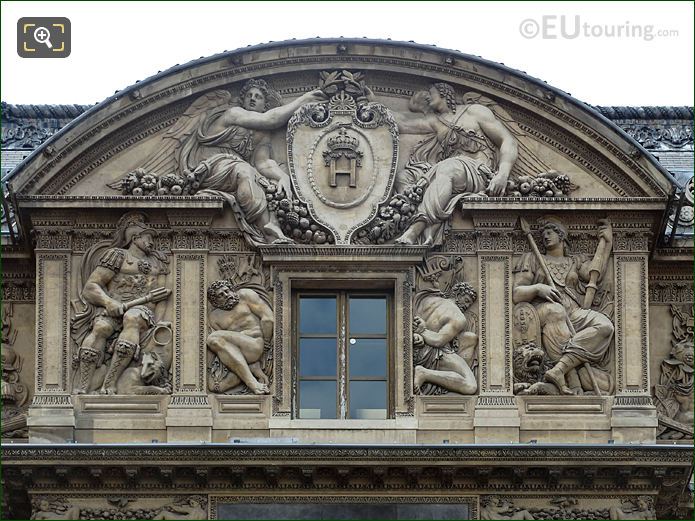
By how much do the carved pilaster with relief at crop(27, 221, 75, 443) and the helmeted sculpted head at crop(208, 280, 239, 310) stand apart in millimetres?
2012

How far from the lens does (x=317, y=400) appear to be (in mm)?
35656

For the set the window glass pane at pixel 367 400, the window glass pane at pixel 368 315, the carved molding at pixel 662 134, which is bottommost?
the window glass pane at pixel 367 400

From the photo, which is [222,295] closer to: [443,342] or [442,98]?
[443,342]

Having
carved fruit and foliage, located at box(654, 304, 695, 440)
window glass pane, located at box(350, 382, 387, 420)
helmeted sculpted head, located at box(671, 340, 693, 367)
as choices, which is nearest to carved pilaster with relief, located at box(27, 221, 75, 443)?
window glass pane, located at box(350, 382, 387, 420)

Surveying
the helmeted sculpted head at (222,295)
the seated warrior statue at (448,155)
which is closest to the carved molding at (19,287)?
the helmeted sculpted head at (222,295)

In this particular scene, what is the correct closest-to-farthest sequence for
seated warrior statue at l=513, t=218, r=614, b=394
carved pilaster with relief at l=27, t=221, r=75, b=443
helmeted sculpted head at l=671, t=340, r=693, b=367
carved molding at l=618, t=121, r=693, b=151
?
carved pilaster with relief at l=27, t=221, r=75, b=443 → seated warrior statue at l=513, t=218, r=614, b=394 → helmeted sculpted head at l=671, t=340, r=693, b=367 → carved molding at l=618, t=121, r=693, b=151

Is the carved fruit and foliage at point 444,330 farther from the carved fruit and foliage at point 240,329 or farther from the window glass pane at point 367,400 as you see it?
the carved fruit and foliage at point 240,329

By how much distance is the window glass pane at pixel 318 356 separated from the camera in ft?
117

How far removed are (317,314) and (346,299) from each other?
1.52 feet

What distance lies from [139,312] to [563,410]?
599 cm

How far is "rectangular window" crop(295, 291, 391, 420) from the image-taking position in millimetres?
35594

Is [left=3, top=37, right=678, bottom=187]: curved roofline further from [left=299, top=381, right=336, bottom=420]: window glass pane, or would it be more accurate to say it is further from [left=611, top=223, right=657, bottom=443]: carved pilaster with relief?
Result: [left=299, top=381, right=336, bottom=420]: window glass pane

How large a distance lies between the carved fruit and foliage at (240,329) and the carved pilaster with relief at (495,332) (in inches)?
116

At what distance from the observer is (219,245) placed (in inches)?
1415
